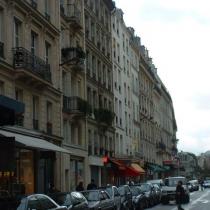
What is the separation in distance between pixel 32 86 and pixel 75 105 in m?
9.08

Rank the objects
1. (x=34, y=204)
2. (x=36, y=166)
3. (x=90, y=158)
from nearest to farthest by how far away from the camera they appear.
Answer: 1. (x=34, y=204)
2. (x=36, y=166)
3. (x=90, y=158)

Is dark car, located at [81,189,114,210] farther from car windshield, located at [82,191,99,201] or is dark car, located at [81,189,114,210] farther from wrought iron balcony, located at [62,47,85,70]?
wrought iron balcony, located at [62,47,85,70]

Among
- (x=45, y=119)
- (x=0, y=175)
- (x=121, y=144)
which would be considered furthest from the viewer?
(x=121, y=144)

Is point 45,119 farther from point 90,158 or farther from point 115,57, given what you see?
point 115,57

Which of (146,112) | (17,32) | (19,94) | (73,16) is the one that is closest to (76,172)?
(73,16)

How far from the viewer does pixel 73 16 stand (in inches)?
1731

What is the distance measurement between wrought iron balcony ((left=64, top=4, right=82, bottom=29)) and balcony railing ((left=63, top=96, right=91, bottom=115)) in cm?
554

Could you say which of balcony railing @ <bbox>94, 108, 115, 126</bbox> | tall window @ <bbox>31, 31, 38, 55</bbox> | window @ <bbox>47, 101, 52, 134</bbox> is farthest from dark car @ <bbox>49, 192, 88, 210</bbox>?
balcony railing @ <bbox>94, 108, 115, 126</bbox>

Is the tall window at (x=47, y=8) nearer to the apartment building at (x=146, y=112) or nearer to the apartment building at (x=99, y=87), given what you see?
the apartment building at (x=99, y=87)

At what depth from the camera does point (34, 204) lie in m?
16.9

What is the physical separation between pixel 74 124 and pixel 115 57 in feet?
68.6

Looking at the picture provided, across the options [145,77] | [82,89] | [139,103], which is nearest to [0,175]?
[82,89]

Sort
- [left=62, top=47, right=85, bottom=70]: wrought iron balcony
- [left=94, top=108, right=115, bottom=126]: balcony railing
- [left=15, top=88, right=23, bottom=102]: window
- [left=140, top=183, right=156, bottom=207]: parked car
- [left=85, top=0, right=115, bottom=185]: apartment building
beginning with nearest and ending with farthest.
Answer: [left=15, top=88, right=23, bottom=102]: window → [left=140, top=183, right=156, bottom=207]: parked car → [left=62, top=47, right=85, bottom=70]: wrought iron balcony → [left=85, top=0, right=115, bottom=185]: apartment building → [left=94, top=108, right=115, bottom=126]: balcony railing

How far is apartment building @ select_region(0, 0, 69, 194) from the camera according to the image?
31.1 meters
